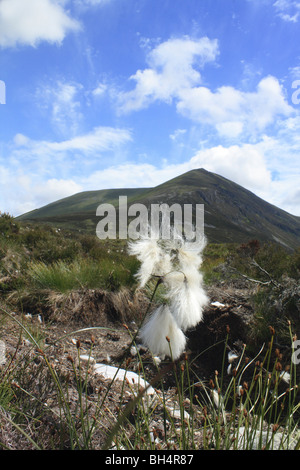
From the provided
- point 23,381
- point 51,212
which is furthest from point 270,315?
point 51,212

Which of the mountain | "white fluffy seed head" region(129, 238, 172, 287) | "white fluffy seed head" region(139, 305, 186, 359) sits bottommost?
"white fluffy seed head" region(139, 305, 186, 359)

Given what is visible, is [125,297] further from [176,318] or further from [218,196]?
[218,196]

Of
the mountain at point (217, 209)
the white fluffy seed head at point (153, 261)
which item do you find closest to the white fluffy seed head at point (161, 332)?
the white fluffy seed head at point (153, 261)

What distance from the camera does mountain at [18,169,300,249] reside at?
103812 millimetres

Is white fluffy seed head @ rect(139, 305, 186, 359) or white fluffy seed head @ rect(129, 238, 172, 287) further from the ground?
white fluffy seed head @ rect(129, 238, 172, 287)

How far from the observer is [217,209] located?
133750 mm

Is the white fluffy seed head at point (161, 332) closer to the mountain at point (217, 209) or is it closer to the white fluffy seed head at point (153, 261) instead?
the white fluffy seed head at point (153, 261)

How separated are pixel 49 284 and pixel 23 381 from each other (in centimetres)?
336

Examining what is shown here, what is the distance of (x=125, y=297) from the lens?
604 cm

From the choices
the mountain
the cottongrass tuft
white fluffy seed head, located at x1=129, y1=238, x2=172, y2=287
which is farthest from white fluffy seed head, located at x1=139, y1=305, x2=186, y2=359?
the mountain

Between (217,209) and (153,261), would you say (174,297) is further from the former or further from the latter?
(217,209)

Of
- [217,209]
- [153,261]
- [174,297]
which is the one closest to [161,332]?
[174,297]

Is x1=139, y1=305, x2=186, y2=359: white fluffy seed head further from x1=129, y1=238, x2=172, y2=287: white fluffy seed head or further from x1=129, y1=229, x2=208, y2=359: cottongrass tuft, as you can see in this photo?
x1=129, y1=238, x2=172, y2=287: white fluffy seed head

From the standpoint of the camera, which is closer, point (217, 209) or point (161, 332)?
point (161, 332)
